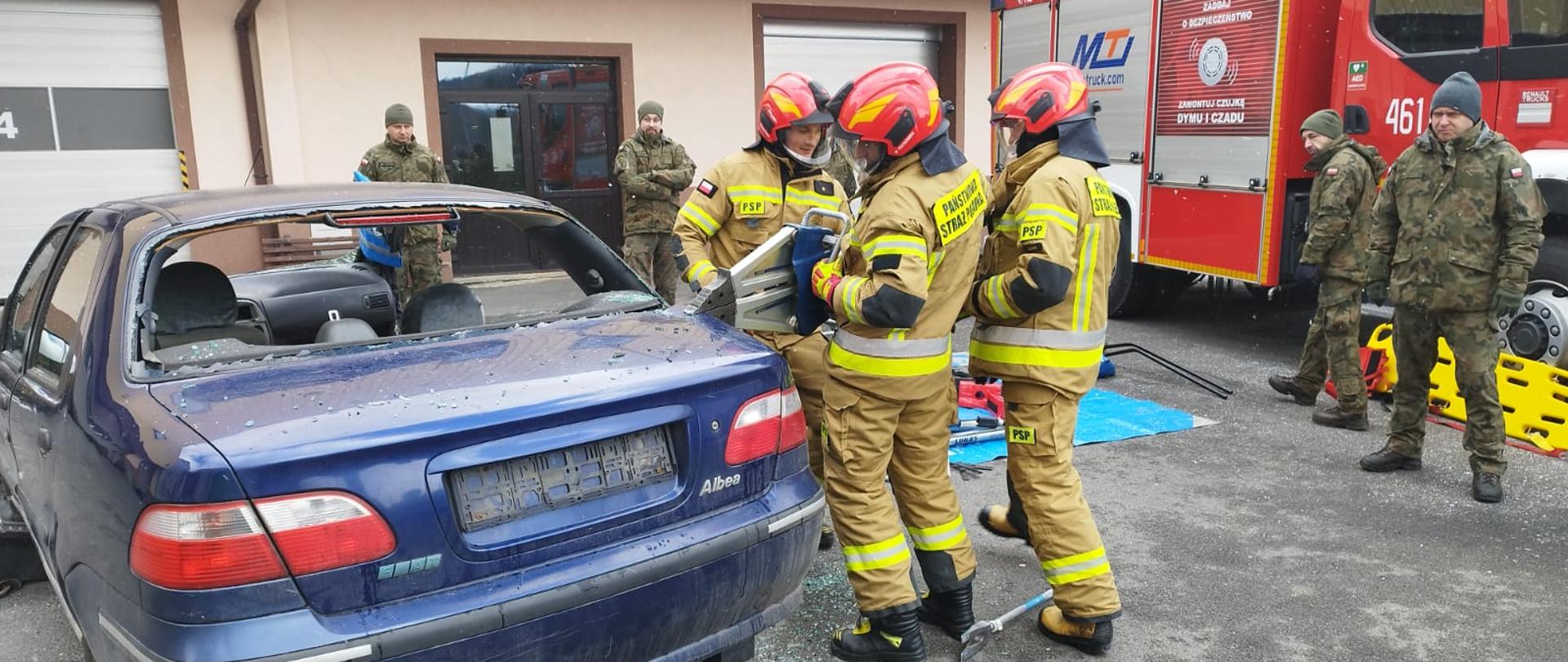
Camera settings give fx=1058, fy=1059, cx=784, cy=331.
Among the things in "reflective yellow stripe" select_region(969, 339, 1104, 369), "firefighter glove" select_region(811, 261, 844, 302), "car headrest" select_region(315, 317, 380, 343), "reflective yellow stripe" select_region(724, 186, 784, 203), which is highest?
"reflective yellow stripe" select_region(724, 186, 784, 203)

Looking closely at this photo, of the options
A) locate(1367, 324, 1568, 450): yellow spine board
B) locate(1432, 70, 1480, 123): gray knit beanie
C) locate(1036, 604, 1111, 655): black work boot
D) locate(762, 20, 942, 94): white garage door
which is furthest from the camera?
locate(762, 20, 942, 94): white garage door

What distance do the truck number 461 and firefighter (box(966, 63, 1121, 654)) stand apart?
12.5 ft

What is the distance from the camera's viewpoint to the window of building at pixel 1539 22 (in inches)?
207

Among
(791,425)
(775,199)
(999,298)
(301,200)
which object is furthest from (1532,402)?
(301,200)

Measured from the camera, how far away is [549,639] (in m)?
2.01

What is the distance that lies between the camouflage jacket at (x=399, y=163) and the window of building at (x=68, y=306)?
445 centimetres

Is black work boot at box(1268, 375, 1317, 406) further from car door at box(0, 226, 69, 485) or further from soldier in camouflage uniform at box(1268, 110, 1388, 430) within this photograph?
car door at box(0, 226, 69, 485)

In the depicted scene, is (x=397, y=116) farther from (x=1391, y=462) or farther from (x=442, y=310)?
(x=1391, y=462)

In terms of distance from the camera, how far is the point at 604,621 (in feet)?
6.81

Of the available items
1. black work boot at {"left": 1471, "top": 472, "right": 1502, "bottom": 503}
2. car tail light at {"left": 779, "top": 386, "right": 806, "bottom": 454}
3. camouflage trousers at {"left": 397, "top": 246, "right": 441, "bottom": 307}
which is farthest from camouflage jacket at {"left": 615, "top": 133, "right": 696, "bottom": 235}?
car tail light at {"left": 779, "top": 386, "right": 806, "bottom": 454}

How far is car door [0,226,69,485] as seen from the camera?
288 centimetres

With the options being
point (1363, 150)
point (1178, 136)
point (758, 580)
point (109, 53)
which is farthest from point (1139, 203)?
point (109, 53)

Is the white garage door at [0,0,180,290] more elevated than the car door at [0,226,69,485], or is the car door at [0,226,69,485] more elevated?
the white garage door at [0,0,180,290]

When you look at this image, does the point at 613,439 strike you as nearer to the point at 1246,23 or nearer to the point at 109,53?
the point at 1246,23
